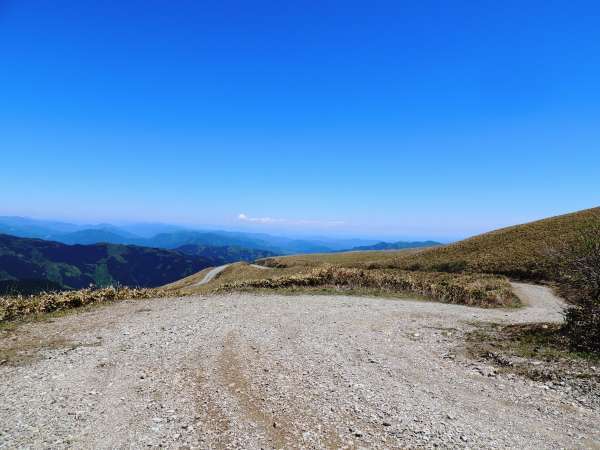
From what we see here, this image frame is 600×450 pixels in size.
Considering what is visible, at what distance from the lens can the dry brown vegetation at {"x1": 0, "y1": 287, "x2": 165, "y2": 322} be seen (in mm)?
16406

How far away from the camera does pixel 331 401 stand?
888 centimetres

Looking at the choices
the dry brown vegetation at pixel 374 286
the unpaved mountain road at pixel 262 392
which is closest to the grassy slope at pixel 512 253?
the dry brown vegetation at pixel 374 286

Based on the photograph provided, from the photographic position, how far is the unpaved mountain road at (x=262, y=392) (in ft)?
24.0

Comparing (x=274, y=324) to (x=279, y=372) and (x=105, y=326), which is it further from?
(x=105, y=326)

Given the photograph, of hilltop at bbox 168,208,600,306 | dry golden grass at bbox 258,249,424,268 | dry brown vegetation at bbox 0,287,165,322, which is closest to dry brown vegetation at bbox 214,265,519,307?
hilltop at bbox 168,208,600,306

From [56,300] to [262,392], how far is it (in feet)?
47.7

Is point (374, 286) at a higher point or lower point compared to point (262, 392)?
higher

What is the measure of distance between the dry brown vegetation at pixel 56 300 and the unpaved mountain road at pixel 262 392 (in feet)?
6.62

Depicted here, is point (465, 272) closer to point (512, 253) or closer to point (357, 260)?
point (512, 253)

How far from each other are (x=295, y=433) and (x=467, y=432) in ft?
Answer: 11.9

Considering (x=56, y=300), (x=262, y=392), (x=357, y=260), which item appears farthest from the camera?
(x=357, y=260)

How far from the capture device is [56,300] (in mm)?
18266

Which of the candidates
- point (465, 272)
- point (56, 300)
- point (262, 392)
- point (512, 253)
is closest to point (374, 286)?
point (262, 392)

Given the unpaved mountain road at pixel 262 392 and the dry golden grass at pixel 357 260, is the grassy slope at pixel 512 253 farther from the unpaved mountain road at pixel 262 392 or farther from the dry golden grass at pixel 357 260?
the unpaved mountain road at pixel 262 392
